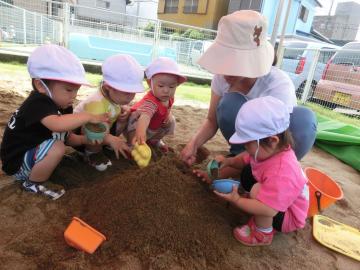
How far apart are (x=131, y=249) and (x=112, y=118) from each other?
3.15 feet

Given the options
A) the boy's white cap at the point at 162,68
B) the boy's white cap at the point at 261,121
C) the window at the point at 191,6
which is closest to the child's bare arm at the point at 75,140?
the boy's white cap at the point at 162,68

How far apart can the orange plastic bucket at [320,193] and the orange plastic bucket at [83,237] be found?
1076mm

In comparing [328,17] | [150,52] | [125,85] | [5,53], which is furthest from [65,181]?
[328,17]

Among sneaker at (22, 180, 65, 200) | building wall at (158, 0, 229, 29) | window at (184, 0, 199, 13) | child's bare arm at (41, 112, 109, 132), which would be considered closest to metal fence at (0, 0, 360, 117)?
child's bare arm at (41, 112, 109, 132)

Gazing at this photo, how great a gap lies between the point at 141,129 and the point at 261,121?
2.85 feet

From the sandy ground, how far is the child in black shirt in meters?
0.11

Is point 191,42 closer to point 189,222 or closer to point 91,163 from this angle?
point 91,163

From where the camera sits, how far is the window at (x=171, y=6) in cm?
2064

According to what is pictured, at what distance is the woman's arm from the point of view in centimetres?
202

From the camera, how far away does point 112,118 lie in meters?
2.05

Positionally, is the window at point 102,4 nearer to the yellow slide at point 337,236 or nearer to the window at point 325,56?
the window at point 325,56

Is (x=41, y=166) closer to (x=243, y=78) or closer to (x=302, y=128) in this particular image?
(x=243, y=78)

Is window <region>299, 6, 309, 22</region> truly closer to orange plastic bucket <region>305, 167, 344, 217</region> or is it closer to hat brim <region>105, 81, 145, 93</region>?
orange plastic bucket <region>305, 167, 344, 217</region>

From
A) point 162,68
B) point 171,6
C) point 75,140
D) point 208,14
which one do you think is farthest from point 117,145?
point 171,6
